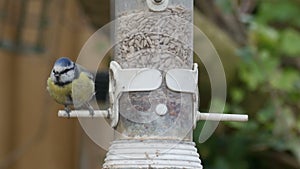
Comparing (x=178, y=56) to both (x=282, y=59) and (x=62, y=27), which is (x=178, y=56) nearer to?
(x=282, y=59)

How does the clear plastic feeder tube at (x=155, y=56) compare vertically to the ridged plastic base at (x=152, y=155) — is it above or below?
above

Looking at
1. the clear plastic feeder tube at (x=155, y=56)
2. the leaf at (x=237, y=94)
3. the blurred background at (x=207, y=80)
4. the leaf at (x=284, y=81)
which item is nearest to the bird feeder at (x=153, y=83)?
the clear plastic feeder tube at (x=155, y=56)

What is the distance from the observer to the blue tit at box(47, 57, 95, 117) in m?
2.65

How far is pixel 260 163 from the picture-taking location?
5.02 meters

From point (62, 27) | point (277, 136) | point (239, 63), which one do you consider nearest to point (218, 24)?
point (239, 63)

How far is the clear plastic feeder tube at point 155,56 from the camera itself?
103 inches

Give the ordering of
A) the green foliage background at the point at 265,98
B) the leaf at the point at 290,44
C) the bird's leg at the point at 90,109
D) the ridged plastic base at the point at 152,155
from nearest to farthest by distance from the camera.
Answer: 1. the ridged plastic base at the point at 152,155
2. the bird's leg at the point at 90,109
3. the green foliage background at the point at 265,98
4. the leaf at the point at 290,44

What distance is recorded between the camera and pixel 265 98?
187 inches

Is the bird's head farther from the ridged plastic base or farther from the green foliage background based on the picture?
the green foliage background

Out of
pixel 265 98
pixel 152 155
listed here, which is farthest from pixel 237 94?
pixel 152 155

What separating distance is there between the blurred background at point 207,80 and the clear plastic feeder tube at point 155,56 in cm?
137

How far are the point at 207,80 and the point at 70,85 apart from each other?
5.72 ft

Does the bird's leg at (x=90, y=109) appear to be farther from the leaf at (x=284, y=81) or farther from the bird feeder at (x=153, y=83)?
the leaf at (x=284, y=81)

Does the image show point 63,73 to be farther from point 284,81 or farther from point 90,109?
point 284,81
